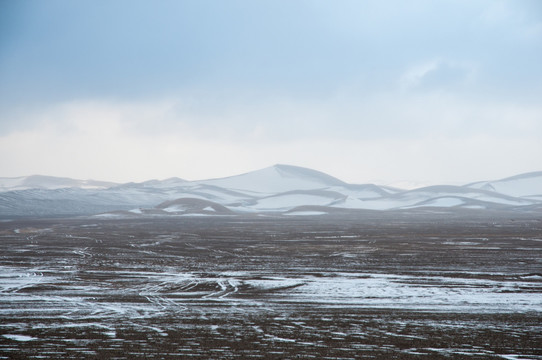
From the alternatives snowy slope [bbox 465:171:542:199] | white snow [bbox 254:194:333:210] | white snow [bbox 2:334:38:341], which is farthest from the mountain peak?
white snow [bbox 2:334:38:341]

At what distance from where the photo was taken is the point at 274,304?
662 inches

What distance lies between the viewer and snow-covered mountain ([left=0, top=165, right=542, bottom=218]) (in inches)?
4445

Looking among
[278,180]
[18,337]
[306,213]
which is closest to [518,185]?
[278,180]

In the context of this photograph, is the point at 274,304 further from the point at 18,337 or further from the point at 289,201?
the point at 289,201

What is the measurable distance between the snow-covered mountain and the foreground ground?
2753 inches

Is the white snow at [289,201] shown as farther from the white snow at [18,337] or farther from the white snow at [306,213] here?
the white snow at [18,337]

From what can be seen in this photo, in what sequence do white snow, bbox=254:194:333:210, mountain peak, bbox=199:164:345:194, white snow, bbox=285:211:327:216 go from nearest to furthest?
white snow, bbox=285:211:327:216, white snow, bbox=254:194:333:210, mountain peak, bbox=199:164:345:194

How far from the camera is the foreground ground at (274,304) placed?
38.1 feet

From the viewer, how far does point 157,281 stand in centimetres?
2164

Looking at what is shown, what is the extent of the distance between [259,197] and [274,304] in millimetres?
140222

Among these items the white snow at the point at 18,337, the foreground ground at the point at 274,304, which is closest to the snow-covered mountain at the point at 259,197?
the foreground ground at the point at 274,304

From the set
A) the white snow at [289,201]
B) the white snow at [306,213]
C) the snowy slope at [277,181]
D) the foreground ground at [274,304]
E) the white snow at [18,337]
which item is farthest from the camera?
the snowy slope at [277,181]

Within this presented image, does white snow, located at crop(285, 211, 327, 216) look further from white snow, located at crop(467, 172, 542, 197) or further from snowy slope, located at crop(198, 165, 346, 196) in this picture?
white snow, located at crop(467, 172, 542, 197)

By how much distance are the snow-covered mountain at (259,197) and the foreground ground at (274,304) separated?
229ft
